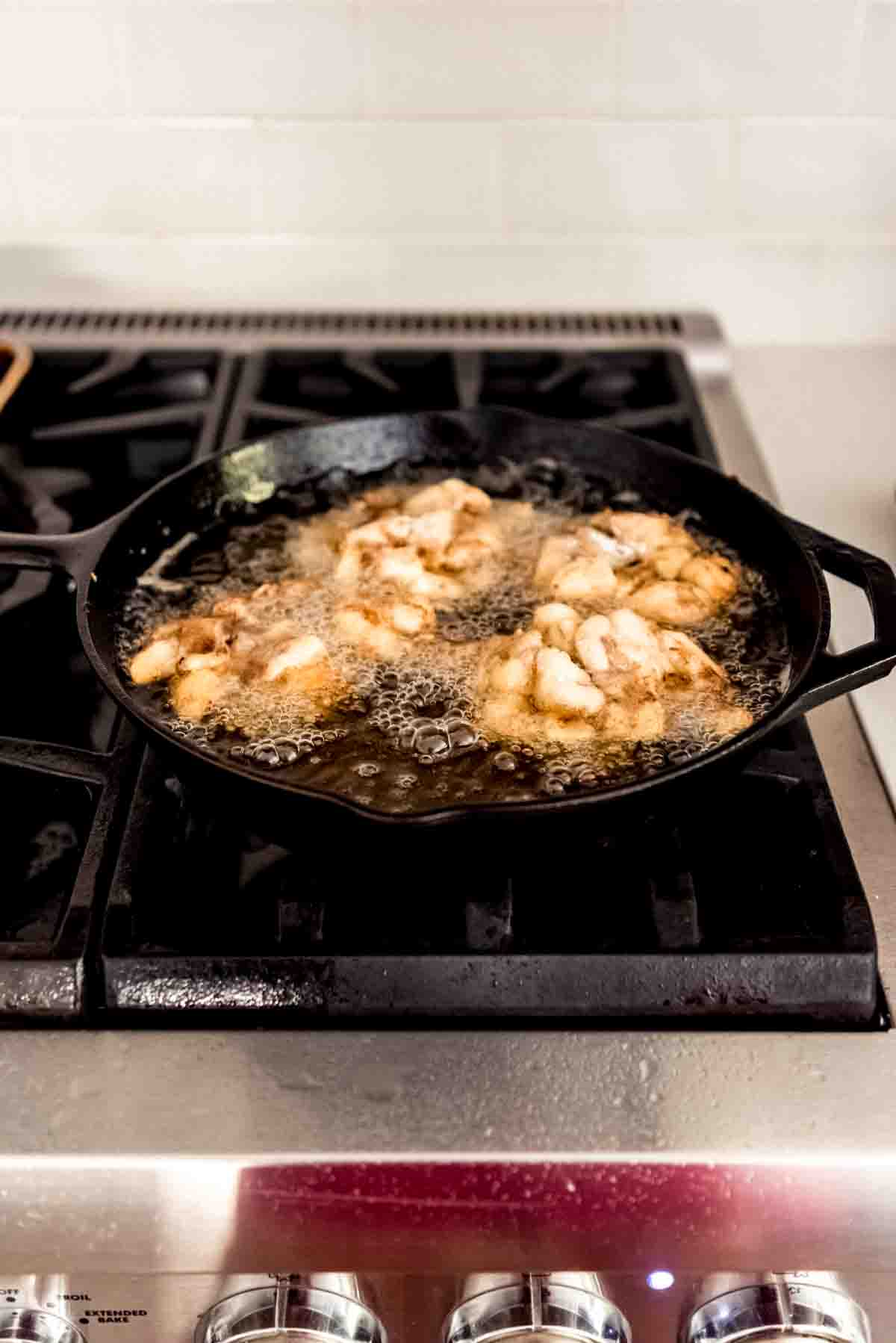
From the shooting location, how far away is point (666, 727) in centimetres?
82

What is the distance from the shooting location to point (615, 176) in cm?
141

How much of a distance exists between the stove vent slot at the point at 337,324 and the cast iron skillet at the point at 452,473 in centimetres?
37

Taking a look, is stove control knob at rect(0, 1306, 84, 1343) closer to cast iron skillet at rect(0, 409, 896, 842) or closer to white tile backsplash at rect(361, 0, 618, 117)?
cast iron skillet at rect(0, 409, 896, 842)

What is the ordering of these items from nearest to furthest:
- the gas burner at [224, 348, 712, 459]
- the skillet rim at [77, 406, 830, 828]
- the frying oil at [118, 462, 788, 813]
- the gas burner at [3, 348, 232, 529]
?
the skillet rim at [77, 406, 830, 828] → the frying oil at [118, 462, 788, 813] → the gas burner at [3, 348, 232, 529] → the gas burner at [224, 348, 712, 459]

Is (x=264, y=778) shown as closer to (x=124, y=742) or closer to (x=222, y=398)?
(x=124, y=742)

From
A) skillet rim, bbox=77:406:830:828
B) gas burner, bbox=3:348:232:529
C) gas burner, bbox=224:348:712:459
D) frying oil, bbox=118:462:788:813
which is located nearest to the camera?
skillet rim, bbox=77:406:830:828

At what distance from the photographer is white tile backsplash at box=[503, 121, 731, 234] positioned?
1.38 metres

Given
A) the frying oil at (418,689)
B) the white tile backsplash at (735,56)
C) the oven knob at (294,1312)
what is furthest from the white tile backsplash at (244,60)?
the oven knob at (294,1312)

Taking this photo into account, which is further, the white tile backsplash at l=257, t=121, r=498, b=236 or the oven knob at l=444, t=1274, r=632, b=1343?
the white tile backsplash at l=257, t=121, r=498, b=236

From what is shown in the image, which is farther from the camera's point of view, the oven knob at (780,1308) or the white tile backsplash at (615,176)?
the white tile backsplash at (615,176)

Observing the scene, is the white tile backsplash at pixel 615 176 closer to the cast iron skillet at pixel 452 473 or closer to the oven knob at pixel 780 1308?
the cast iron skillet at pixel 452 473

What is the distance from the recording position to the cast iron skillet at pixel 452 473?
68cm

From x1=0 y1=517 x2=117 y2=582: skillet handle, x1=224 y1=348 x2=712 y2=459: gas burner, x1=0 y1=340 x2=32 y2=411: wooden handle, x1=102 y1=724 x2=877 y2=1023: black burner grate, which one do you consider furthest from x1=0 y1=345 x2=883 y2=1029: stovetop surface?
x1=224 y1=348 x2=712 y2=459: gas burner

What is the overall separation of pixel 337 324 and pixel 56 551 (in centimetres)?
70
